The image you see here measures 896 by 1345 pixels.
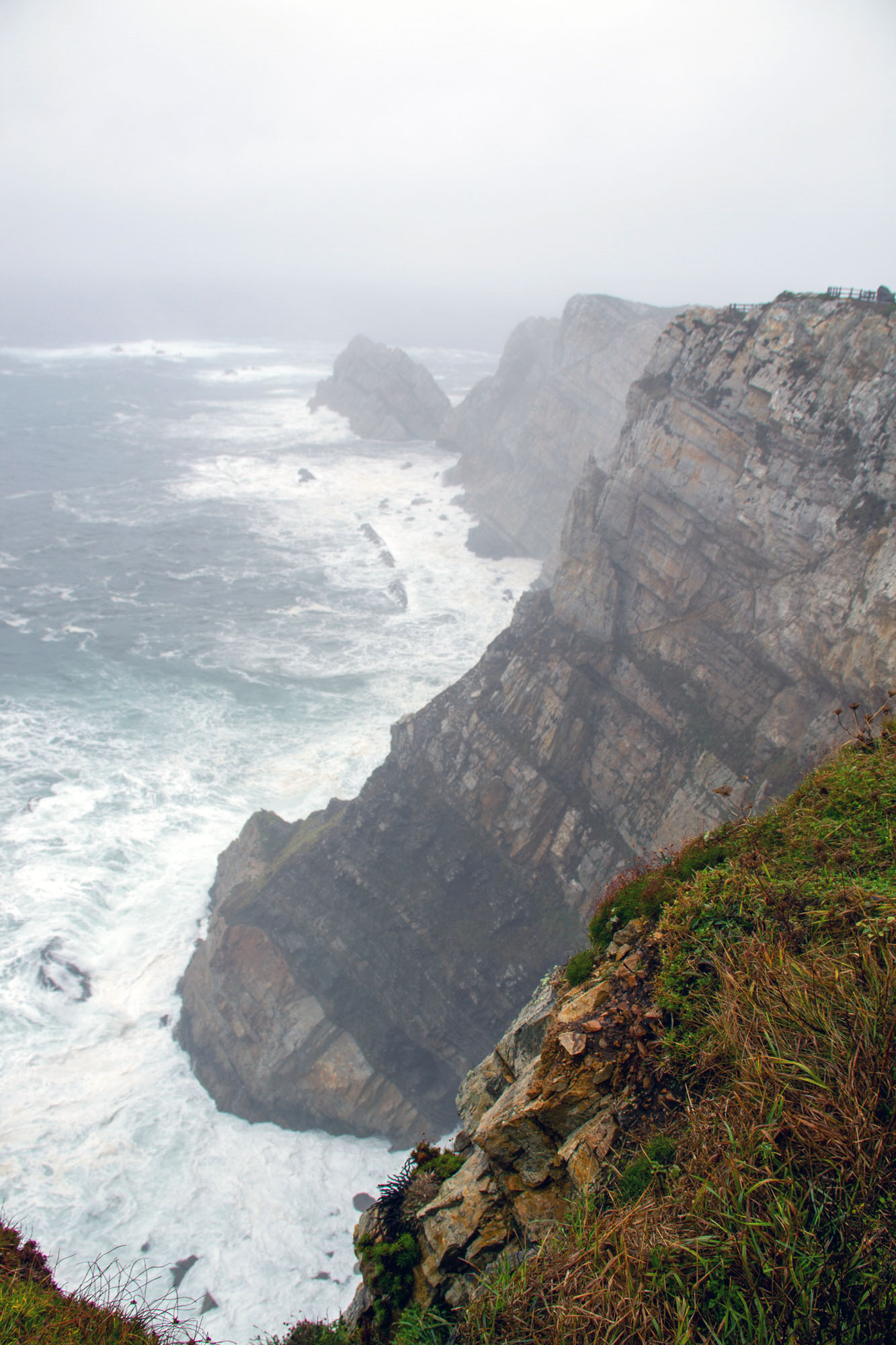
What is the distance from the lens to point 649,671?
2947 centimetres

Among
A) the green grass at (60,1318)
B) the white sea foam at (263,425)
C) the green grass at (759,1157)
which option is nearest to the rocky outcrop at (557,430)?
the white sea foam at (263,425)

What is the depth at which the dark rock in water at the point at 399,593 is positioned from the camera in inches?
2451

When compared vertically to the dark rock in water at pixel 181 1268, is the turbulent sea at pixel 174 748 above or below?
above

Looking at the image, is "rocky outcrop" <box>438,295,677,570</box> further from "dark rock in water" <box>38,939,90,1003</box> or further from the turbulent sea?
"dark rock in water" <box>38,939,90,1003</box>

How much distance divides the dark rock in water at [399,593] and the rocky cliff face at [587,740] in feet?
94.7

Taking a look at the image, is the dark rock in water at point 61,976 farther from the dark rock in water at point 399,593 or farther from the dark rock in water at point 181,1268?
the dark rock in water at point 399,593

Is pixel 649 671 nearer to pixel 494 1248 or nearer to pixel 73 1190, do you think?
pixel 494 1248

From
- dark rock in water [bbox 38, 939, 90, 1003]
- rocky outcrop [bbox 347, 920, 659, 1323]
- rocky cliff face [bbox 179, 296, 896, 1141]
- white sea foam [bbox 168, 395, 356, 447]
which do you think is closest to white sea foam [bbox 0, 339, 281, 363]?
white sea foam [bbox 168, 395, 356, 447]

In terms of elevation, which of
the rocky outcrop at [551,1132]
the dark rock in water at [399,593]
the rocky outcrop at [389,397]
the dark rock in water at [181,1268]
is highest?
the rocky outcrop at [389,397]

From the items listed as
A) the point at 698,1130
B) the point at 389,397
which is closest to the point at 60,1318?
the point at 698,1130

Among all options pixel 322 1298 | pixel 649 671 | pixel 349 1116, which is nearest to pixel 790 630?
pixel 649 671

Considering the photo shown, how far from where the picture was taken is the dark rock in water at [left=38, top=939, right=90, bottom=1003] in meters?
30.8

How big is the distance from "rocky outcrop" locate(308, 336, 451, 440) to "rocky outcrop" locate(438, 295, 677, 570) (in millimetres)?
21686

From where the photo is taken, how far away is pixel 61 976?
102 ft
